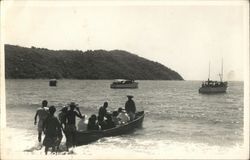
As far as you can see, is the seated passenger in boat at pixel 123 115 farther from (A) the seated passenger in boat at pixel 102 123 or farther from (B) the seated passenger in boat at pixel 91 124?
(B) the seated passenger in boat at pixel 91 124

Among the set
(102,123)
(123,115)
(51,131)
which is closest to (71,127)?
(51,131)

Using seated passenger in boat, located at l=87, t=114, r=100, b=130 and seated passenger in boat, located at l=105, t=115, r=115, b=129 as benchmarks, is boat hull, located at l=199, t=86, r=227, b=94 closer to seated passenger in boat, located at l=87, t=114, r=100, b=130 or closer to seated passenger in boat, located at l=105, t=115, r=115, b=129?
seated passenger in boat, located at l=105, t=115, r=115, b=129

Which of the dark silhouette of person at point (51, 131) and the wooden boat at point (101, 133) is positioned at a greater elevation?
the dark silhouette of person at point (51, 131)

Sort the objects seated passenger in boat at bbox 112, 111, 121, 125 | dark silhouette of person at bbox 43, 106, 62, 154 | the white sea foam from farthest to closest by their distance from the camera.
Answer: seated passenger in boat at bbox 112, 111, 121, 125 < the white sea foam < dark silhouette of person at bbox 43, 106, 62, 154

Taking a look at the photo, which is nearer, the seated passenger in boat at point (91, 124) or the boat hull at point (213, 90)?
the seated passenger in boat at point (91, 124)

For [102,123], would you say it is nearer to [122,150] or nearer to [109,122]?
[109,122]

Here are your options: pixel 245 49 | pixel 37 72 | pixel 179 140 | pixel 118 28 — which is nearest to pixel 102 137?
pixel 179 140

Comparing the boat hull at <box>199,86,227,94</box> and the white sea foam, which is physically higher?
the boat hull at <box>199,86,227,94</box>

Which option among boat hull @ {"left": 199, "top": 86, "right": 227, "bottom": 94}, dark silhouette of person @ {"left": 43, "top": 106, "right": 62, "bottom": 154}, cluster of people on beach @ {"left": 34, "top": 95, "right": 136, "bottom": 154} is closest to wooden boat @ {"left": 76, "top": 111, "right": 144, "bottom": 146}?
cluster of people on beach @ {"left": 34, "top": 95, "right": 136, "bottom": 154}

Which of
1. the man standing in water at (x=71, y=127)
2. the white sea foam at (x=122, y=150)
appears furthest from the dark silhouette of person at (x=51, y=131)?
the man standing in water at (x=71, y=127)

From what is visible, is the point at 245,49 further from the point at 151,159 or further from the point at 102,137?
the point at 102,137

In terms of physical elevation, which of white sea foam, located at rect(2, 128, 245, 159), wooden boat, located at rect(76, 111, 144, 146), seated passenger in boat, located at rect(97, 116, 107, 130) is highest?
seated passenger in boat, located at rect(97, 116, 107, 130)
